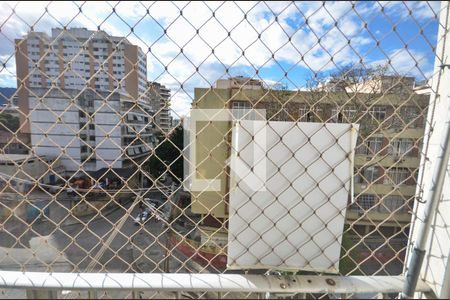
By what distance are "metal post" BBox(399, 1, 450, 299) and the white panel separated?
0.51 ft

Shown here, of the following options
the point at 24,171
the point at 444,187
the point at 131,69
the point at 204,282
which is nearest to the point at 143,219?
the point at 24,171

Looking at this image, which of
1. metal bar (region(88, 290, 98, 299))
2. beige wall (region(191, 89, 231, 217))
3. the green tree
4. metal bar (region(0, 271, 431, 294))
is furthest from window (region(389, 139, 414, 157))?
metal bar (region(88, 290, 98, 299))

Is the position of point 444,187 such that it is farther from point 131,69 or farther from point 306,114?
point 131,69

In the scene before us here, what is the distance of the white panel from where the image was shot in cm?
55

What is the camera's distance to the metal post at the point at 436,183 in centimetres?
49

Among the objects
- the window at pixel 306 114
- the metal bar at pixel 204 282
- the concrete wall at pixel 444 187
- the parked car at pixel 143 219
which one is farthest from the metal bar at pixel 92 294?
the concrete wall at pixel 444 187

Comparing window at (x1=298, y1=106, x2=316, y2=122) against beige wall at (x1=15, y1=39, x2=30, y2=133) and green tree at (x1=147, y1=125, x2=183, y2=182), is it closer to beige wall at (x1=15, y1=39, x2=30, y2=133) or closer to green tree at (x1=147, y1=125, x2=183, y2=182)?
green tree at (x1=147, y1=125, x2=183, y2=182)

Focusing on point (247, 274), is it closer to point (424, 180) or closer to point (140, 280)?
point (140, 280)

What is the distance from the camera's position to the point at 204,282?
0.54 m

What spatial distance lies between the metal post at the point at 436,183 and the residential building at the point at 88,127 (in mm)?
690

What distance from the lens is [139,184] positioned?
765 millimetres

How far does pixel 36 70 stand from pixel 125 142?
0.28 metres

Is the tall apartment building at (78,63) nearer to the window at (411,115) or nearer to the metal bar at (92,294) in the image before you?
the metal bar at (92,294)

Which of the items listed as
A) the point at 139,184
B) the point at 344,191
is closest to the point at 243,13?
the point at 344,191
